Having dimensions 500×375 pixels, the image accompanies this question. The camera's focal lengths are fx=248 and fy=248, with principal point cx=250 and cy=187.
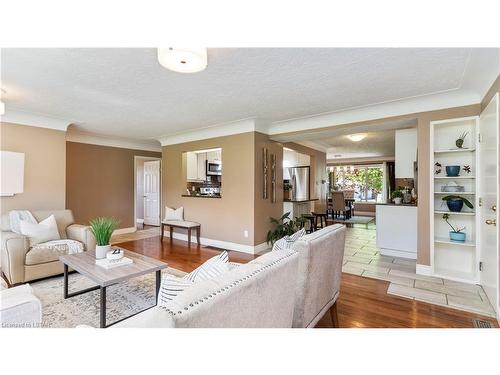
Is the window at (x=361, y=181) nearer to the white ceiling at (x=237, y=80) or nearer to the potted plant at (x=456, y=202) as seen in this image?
the potted plant at (x=456, y=202)

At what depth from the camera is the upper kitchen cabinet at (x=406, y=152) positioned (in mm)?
4210

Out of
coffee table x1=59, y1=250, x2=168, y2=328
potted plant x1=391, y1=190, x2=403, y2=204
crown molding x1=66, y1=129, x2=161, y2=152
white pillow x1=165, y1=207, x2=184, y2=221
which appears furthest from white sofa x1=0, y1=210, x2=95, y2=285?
potted plant x1=391, y1=190, x2=403, y2=204

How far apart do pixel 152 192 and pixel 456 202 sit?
7261 mm

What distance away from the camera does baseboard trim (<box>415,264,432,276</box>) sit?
130 inches

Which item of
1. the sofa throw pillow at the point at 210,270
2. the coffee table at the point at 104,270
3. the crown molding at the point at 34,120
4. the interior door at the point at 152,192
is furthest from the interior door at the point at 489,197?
the interior door at the point at 152,192

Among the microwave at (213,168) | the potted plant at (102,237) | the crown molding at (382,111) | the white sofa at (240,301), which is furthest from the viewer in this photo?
the microwave at (213,168)

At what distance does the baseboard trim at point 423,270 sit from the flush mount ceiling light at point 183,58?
3648 millimetres

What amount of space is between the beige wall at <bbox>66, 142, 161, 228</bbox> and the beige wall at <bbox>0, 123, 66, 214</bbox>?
1231mm

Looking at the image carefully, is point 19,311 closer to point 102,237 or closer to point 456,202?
point 102,237

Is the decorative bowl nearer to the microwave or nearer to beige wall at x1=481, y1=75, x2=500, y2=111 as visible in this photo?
beige wall at x1=481, y1=75, x2=500, y2=111

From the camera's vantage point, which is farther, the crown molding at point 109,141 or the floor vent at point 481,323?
the crown molding at point 109,141
